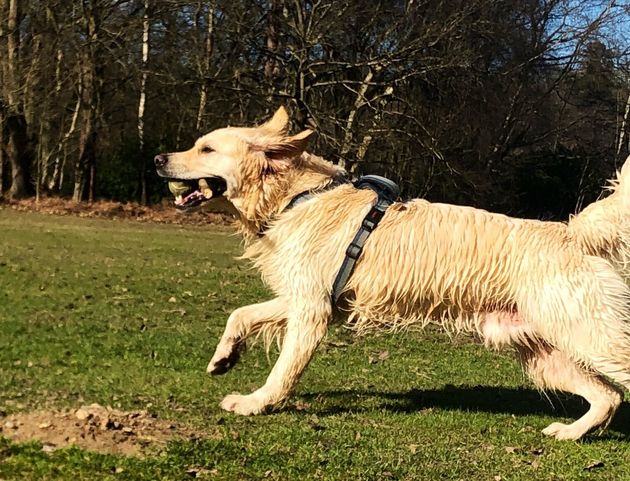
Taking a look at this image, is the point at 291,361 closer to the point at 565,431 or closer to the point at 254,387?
the point at 254,387

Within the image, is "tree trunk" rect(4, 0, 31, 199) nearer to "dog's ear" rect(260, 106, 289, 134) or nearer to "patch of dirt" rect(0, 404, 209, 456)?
"dog's ear" rect(260, 106, 289, 134)

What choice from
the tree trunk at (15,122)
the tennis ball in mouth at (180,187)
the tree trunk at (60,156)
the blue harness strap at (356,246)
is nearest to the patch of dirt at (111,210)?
the tree trunk at (15,122)

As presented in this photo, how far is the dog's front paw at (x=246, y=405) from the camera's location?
19.4ft

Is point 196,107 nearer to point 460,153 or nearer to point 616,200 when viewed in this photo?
point 460,153

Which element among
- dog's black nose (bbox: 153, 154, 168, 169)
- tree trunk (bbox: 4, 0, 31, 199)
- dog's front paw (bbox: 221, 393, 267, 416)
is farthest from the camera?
tree trunk (bbox: 4, 0, 31, 199)

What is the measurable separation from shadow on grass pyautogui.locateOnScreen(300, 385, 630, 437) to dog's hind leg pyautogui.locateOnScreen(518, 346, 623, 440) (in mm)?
527

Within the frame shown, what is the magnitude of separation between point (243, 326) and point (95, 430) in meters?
1.81

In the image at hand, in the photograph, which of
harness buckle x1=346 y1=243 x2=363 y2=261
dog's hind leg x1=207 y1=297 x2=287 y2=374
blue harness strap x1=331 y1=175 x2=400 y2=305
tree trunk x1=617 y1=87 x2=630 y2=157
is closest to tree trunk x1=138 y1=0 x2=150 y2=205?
tree trunk x1=617 y1=87 x2=630 y2=157

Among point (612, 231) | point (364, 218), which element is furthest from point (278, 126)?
point (612, 231)

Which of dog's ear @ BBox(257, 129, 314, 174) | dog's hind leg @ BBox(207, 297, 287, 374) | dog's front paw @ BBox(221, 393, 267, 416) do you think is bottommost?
dog's front paw @ BBox(221, 393, 267, 416)

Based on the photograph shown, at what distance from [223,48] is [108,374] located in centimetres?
2662

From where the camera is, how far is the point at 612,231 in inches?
234

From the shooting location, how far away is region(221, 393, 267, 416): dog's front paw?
5918 millimetres

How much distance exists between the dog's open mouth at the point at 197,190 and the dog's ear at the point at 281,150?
0.40m
